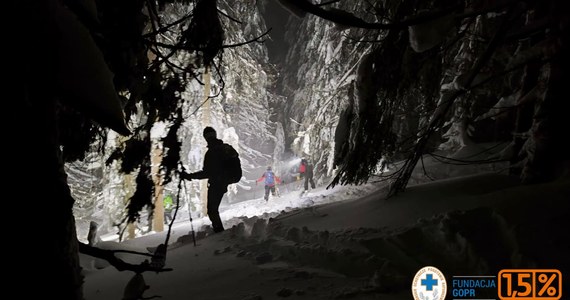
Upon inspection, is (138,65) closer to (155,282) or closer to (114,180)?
(155,282)

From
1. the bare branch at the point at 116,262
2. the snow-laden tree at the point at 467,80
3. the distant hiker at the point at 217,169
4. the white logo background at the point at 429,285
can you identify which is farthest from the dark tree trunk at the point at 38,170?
the distant hiker at the point at 217,169

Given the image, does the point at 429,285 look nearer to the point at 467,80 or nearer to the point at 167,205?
the point at 467,80

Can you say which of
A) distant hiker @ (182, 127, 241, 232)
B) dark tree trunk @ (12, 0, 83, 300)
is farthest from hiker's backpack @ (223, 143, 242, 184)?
dark tree trunk @ (12, 0, 83, 300)

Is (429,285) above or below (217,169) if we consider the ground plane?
below

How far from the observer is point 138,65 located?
3.29 meters

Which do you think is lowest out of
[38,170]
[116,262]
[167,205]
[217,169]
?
[116,262]

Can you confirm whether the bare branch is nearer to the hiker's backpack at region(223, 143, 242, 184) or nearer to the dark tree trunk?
the dark tree trunk

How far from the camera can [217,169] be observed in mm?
5887

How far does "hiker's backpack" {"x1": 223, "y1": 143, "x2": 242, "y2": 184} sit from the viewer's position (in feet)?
19.3

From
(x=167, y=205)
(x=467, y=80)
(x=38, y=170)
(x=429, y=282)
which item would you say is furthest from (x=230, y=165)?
(x=167, y=205)

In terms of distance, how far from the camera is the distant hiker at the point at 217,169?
5.86m

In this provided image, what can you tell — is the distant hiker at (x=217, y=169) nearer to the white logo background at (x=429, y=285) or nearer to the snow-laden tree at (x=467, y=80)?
the snow-laden tree at (x=467, y=80)

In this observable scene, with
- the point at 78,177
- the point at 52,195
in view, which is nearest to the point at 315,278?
the point at 52,195

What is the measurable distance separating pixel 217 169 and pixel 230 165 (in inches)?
9.3
